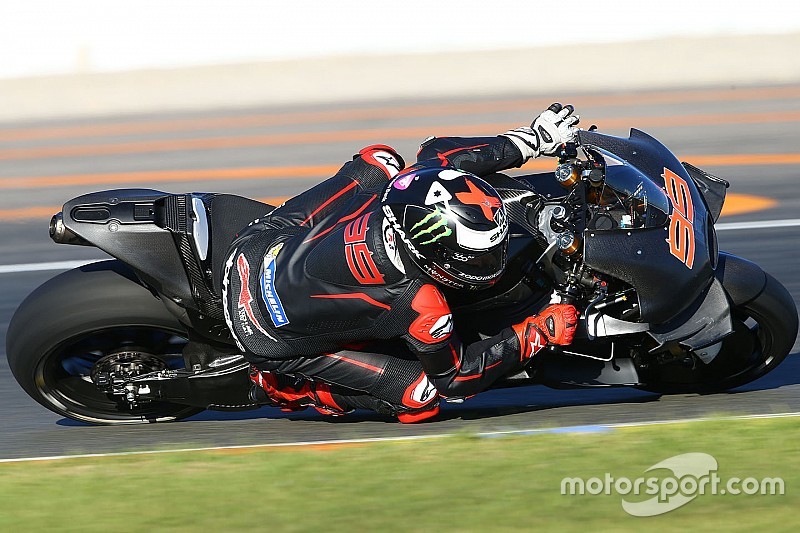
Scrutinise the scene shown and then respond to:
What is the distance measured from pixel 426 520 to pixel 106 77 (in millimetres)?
10090

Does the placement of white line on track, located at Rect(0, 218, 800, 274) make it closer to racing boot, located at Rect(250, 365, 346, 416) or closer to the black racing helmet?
racing boot, located at Rect(250, 365, 346, 416)

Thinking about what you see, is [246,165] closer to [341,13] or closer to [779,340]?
[341,13]

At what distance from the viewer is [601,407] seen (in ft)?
18.5

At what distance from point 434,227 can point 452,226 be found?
69 mm

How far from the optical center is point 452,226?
441 cm

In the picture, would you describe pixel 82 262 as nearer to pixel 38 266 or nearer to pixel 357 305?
pixel 38 266

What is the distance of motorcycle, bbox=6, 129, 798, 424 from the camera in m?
4.83

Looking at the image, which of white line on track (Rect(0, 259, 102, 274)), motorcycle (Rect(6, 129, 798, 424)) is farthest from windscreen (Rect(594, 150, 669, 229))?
white line on track (Rect(0, 259, 102, 274))

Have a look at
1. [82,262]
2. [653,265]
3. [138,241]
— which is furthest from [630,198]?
[82,262]

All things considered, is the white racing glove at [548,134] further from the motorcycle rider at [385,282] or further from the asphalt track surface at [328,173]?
the asphalt track surface at [328,173]

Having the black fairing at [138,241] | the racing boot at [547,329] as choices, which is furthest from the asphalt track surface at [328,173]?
the racing boot at [547,329]

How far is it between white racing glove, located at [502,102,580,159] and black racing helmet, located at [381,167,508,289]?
68cm

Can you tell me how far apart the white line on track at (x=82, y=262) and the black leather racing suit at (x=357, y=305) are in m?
3.36

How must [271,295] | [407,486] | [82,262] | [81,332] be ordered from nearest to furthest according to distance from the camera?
[407,486] < [271,295] < [81,332] < [82,262]
